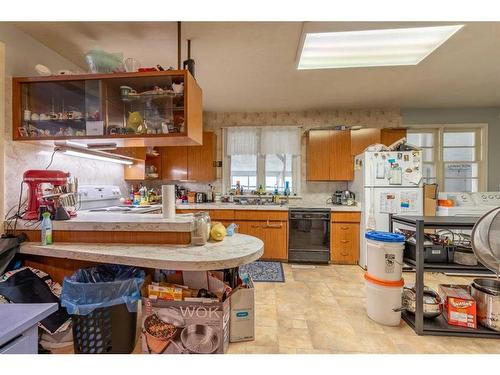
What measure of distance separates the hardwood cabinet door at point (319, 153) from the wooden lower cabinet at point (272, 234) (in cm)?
110

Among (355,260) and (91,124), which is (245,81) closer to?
(91,124)

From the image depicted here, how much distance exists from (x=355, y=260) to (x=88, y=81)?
13.3 feet

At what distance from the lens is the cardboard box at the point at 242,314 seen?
5.63ft

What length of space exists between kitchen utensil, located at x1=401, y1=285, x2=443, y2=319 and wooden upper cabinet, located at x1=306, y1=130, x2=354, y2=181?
2.16 m

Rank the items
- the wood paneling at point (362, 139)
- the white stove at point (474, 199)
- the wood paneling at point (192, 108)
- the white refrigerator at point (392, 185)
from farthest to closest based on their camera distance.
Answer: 1. the wood paneling at point (362, 139)
2. the white stove at point (474, 199)
3. the white refrigerator at point (392, 185)
4. the wood paneling at point (192, 108)

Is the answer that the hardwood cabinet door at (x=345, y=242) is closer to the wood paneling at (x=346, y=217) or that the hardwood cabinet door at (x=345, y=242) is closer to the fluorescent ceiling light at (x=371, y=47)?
the wood paneling at (x=346, y=217)

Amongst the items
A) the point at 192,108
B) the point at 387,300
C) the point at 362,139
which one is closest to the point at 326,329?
the point at 387,300

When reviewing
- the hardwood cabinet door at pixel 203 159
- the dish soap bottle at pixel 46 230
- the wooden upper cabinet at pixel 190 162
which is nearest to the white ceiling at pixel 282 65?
the hardwood cabinet door at pixel 203 159

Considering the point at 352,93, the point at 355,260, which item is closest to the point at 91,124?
the point at 352,93

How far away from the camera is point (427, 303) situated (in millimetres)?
2043

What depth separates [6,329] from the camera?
0.75 m

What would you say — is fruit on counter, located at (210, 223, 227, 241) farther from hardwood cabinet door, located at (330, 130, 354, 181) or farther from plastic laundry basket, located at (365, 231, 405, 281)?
hardwood cabinet door, located at (330, 130, 354, 181)

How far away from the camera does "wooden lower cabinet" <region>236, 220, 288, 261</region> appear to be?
3729mm

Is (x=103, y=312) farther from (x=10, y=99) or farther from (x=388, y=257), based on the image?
(x=388, y=257)
